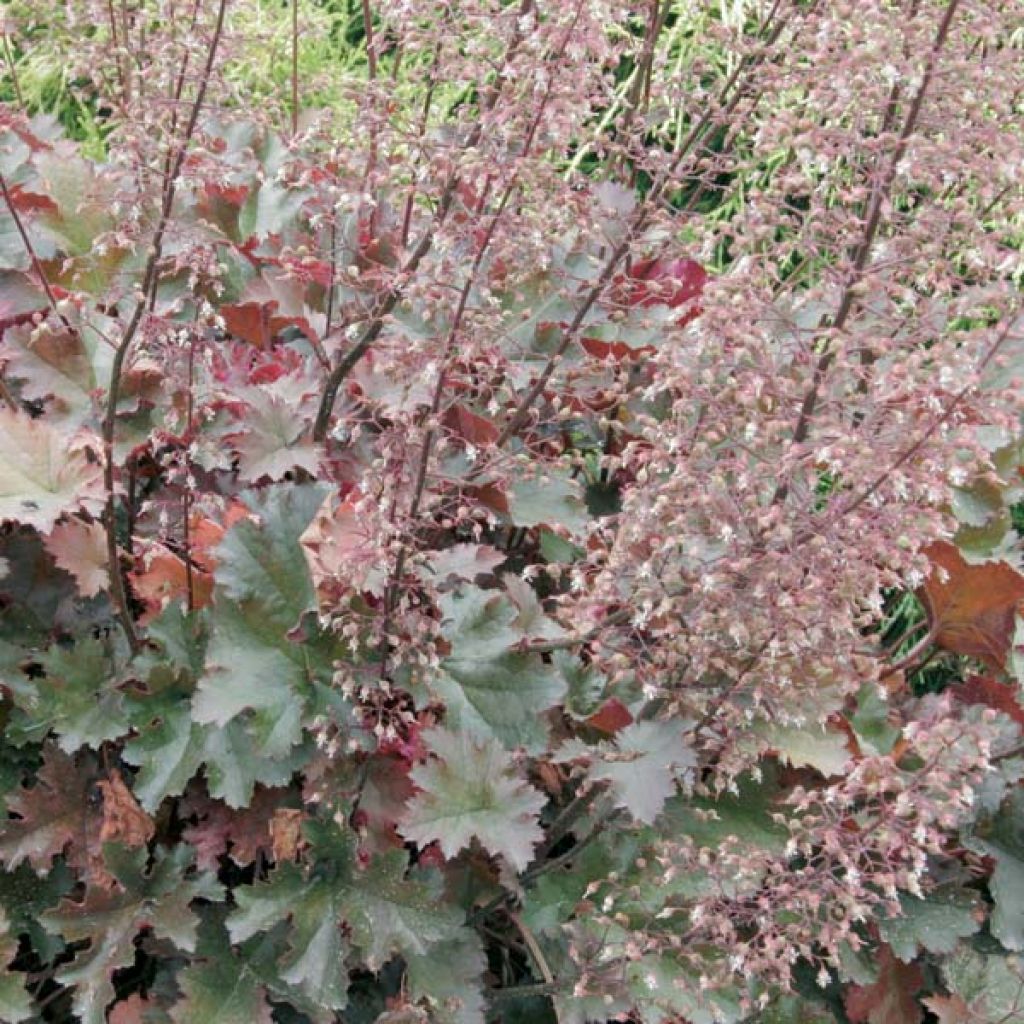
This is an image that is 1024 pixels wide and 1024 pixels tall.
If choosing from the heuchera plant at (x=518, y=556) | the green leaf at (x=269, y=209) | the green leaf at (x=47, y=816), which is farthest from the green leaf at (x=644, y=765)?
the green leaf at (x=269, y=209)

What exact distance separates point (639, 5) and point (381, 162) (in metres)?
0.44

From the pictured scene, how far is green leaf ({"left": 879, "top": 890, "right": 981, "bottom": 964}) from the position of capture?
2.23 metres

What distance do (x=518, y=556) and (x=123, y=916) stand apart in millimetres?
967

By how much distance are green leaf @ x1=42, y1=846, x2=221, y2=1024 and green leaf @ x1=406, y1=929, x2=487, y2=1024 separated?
12.7 inches

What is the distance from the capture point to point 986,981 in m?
2.29

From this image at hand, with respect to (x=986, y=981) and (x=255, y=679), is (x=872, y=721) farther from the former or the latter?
(x=255, y=679)

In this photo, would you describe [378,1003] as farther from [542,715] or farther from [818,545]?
[818,545]

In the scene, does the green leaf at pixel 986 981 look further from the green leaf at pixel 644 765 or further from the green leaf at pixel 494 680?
the green leaf at pixel 494 680

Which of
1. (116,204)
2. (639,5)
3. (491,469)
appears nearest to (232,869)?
(491,469)

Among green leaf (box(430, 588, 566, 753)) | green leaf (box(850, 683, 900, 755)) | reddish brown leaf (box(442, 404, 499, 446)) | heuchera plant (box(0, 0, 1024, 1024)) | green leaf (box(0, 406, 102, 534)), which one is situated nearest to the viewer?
heuchera plant (box(0, 0, 1024, 1024))

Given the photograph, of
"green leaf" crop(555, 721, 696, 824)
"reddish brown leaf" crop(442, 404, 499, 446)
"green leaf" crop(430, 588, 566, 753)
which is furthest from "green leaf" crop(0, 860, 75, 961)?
"reddish brown leaf" crop(442, 404, 499, 446)

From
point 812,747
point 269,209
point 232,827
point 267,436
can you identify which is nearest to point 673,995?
point 812,747

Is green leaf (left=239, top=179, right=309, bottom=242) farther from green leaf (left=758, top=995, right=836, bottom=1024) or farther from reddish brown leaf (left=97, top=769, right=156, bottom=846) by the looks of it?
green leaf (left=758, top=995, right=836, bottom=1024)

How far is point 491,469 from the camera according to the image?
1886mm
